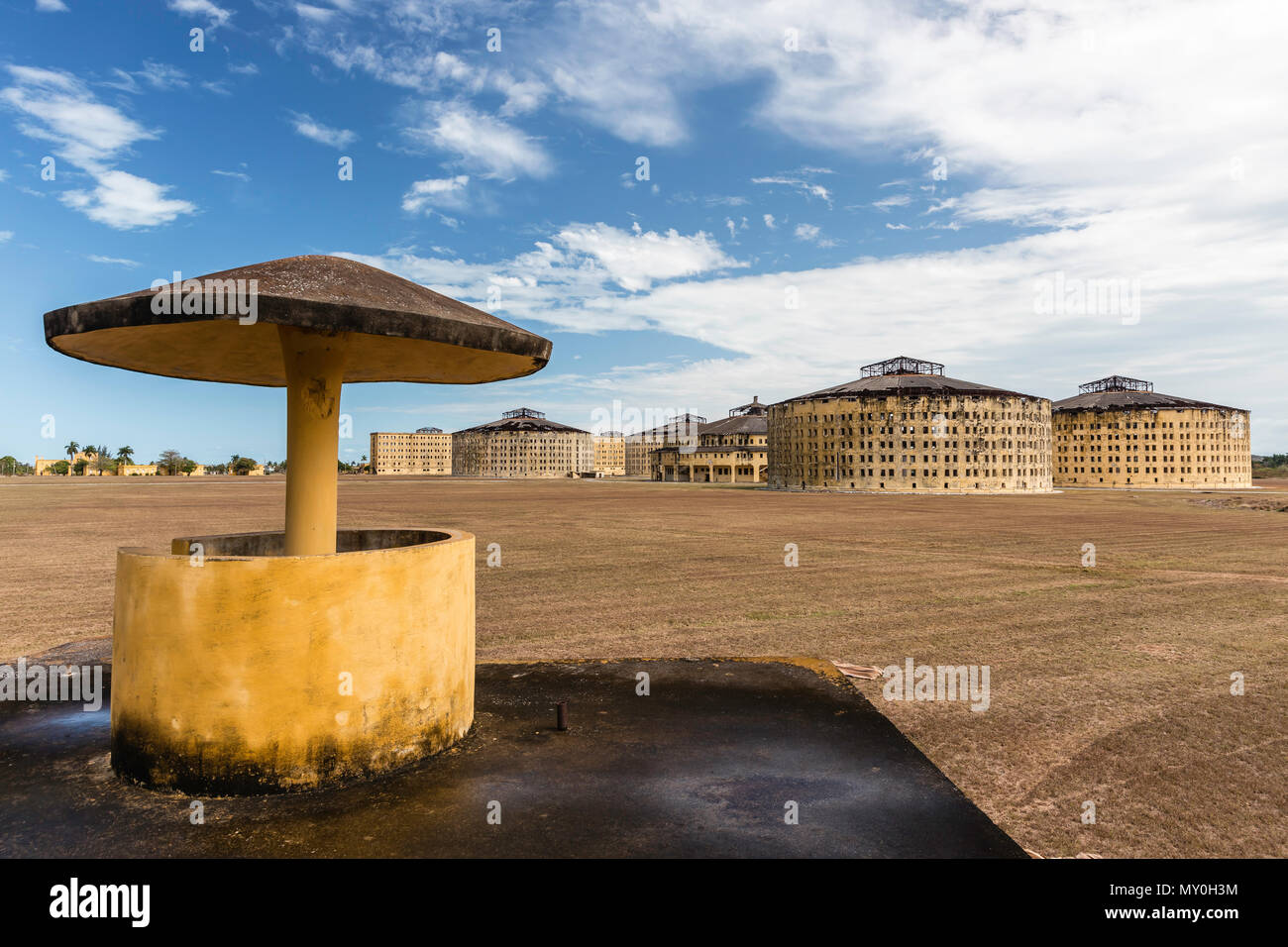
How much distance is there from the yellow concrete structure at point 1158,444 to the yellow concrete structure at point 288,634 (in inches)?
4919

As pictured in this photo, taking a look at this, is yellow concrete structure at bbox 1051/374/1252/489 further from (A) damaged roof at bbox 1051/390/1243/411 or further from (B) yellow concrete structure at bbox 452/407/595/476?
(B) yellow concrete structure at bbox 452/407/595/476

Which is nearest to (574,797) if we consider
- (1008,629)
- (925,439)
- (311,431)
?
(311,431)

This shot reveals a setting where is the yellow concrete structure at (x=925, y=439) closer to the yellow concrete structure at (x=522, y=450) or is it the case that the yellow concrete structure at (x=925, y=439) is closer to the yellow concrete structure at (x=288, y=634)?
the yellow concrete structure at (x=288, y=634)

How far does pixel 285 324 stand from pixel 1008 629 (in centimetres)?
1110

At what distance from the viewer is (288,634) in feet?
15.6

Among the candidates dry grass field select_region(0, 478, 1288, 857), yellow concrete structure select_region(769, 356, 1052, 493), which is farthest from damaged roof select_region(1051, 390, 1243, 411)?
dry grass field select_region(0, 478, 1288, 857)

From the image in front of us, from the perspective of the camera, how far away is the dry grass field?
556cm

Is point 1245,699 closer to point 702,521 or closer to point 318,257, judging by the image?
point 318,257

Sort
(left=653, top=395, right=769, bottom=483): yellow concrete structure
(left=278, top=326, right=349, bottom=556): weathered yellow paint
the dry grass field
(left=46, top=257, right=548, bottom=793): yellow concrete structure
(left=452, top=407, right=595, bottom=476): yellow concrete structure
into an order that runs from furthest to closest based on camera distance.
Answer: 1. (left=452, top=407, right=595, bottom=476): yellow concrete structure
2. (left=653, top=395, right=769, bottom=483): yellow concrete structure
3. (left=278, top=326, right=349, bottom=556): weathered yellow paint
4. the dry grass field
5. (left=46, top=257, right=548, bottom=793): yellow concrete structure

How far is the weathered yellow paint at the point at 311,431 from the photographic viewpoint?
19.2 feet

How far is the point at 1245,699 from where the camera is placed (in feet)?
25.5

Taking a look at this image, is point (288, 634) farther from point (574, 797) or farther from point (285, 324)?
point (574, 797)

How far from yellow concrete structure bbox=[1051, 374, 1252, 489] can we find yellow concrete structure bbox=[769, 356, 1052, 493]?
21.3 metres
